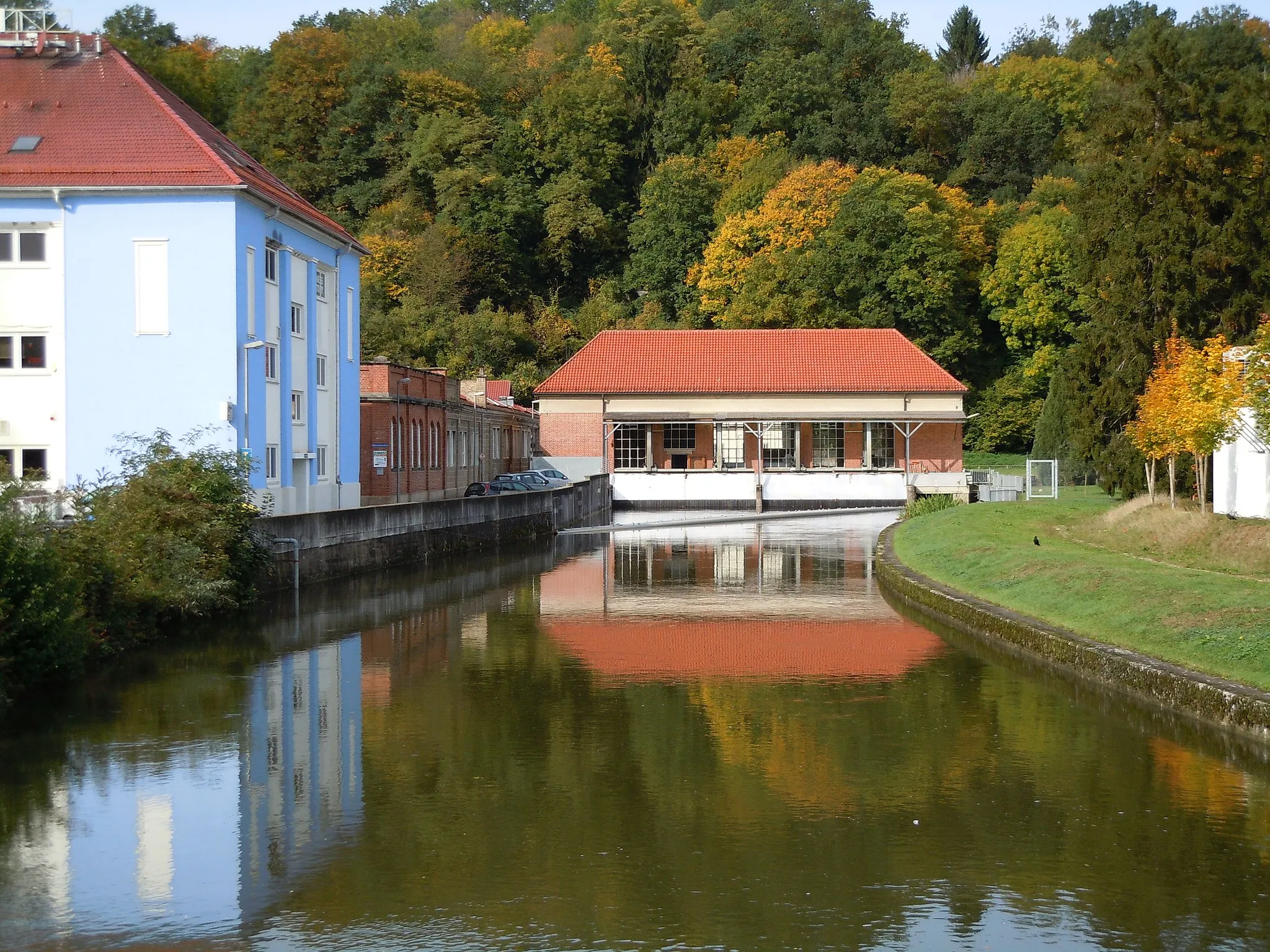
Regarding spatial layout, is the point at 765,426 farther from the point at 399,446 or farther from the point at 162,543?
the point at 162,543

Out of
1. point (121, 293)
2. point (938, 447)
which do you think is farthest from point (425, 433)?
point (938, 447)

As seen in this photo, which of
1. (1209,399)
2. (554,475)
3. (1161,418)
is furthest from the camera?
(554,475)

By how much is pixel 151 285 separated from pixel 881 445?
33.7m

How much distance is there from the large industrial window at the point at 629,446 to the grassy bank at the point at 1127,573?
76.5 feet

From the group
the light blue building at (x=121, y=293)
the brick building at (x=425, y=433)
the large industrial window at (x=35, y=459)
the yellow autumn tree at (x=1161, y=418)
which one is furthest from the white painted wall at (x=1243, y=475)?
the large industrial window at (x=35, y=459)

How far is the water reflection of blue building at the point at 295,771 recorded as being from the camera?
335 inches

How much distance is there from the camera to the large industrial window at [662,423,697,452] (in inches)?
2325

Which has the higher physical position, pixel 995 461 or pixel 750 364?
pixel 750 364

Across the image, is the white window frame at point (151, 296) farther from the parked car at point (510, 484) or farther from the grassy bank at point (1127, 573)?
the parked car at point (510, 484)

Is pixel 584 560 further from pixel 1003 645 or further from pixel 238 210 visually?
pixel 1003 645

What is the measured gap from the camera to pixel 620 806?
381 inches

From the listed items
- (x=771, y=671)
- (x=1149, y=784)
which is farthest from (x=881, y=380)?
(x=1149, y=784)

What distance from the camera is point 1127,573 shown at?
20.0 m

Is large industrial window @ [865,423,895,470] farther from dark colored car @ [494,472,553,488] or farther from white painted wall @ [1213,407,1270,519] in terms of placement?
white painted wall @ [1213,407,1270,519]
